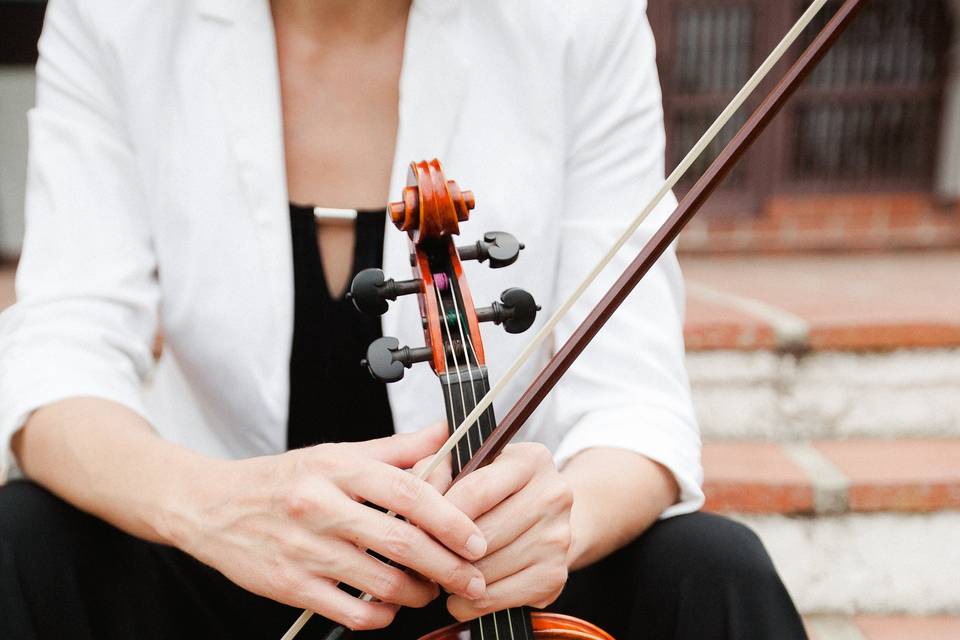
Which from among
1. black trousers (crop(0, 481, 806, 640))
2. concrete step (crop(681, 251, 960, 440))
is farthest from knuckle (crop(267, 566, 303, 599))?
concrete step (crop(681, 251, 960, 440))

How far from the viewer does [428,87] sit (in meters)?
0.86

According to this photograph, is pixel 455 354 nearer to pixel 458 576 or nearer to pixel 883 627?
pixel 458 576

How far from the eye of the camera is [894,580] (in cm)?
134

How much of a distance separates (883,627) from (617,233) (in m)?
0.84

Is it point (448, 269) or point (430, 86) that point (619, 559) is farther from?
point (430, 86)

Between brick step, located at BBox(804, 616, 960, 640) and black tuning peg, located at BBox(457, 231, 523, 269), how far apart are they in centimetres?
91

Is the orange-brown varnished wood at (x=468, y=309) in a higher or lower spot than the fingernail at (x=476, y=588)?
higher

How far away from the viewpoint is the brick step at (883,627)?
1254mm

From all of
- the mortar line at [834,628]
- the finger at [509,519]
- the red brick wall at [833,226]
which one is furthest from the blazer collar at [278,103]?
the red brick wall at [833,226]

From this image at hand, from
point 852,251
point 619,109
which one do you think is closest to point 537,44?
point 619,109

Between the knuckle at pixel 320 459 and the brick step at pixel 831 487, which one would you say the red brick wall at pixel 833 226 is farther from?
the knuckle at pixel 320 459

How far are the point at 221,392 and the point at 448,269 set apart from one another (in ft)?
1.08

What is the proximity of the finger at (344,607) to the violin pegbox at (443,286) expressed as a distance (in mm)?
172

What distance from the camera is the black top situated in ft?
2.82
